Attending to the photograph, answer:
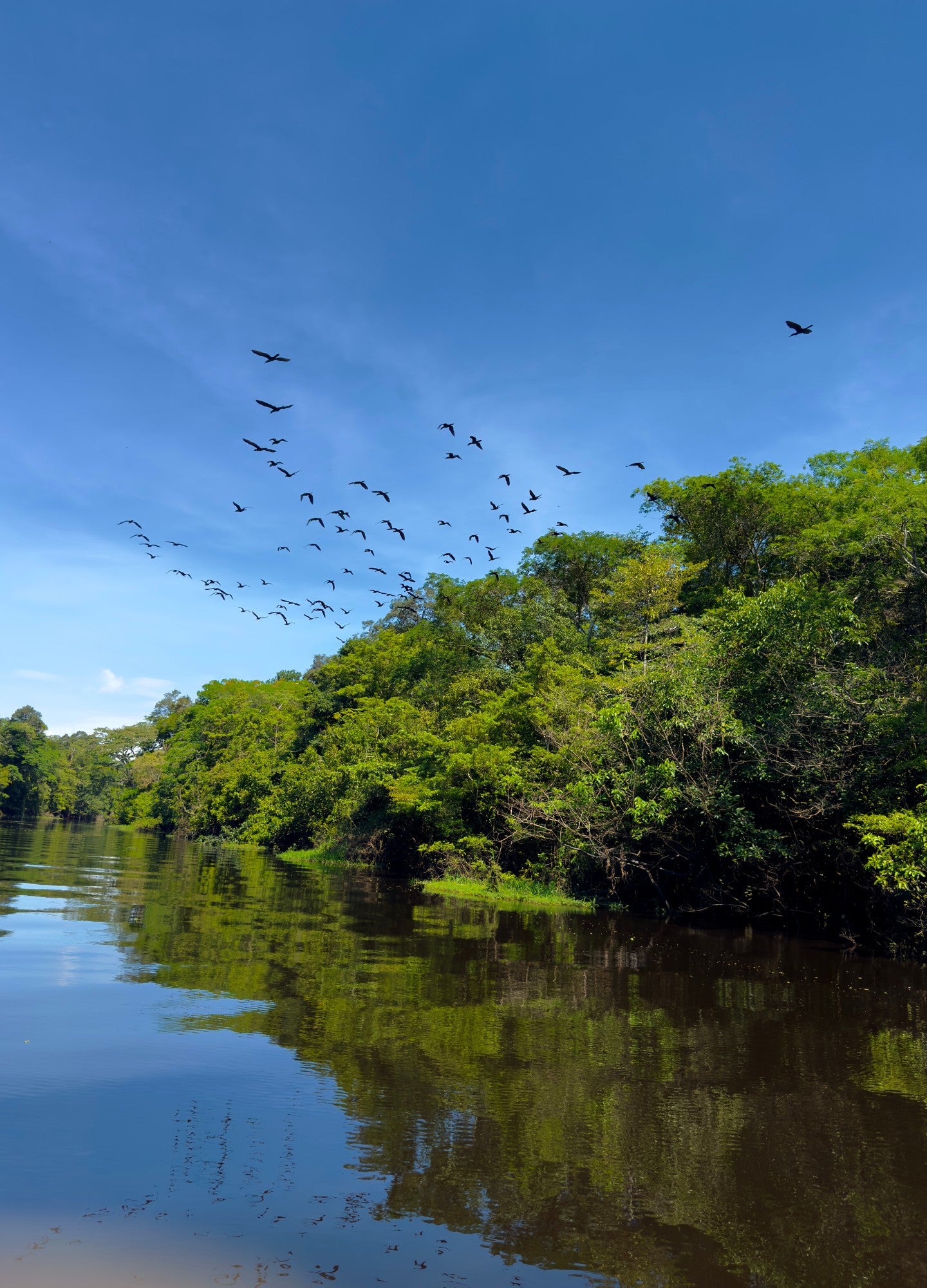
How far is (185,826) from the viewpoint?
76438mm

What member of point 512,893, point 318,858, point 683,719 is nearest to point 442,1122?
point 683,719

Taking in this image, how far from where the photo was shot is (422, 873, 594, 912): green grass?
1052 inches

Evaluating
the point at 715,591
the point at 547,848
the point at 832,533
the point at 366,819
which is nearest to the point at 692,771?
the point at 832,533

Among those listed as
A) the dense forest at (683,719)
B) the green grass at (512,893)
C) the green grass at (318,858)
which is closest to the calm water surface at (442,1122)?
the dense forest at (683,719)

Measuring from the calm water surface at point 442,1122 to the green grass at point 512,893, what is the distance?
12.2 meters

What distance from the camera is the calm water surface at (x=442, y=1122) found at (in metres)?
4.73

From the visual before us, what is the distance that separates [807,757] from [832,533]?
629cm

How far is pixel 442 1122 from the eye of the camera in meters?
6.66


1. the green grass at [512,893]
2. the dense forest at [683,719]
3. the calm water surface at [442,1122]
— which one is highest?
the dense forest at [683,719]

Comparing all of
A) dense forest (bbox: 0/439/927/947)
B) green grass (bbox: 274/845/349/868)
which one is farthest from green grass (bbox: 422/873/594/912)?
green grass (bbox: 274/845/349/868)

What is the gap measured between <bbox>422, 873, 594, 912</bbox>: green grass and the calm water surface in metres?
12.2

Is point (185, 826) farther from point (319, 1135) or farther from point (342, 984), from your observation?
point (319, 1135)

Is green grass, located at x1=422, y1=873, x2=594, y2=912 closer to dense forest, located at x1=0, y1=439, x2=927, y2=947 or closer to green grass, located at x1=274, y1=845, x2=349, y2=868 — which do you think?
dense forest, located at x1=0, y1=439, x2=927, y2=947

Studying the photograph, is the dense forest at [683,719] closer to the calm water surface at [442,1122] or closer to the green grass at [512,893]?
the green grass at [512,893]
